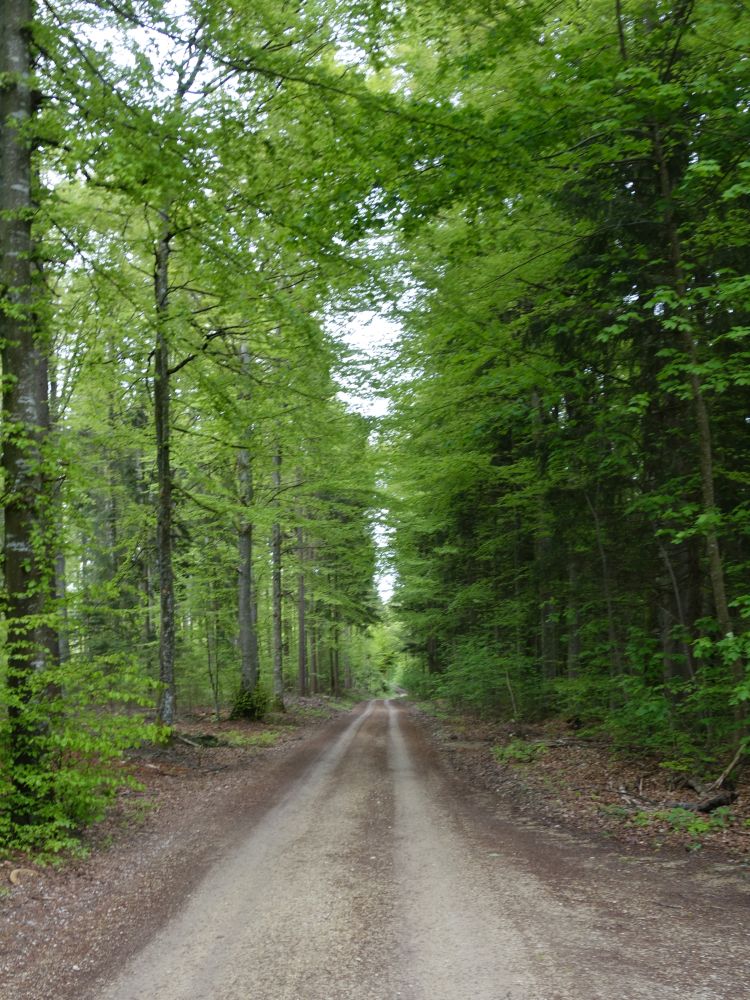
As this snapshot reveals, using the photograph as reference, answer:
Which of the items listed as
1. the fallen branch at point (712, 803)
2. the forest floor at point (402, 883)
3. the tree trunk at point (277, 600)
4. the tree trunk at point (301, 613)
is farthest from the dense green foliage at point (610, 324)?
the tree trunk at point (301, 613)

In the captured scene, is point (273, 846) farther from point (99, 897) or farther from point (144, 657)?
point (144, 657)

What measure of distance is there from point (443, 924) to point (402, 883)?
103cm

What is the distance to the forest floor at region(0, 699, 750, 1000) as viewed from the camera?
3.93 metres

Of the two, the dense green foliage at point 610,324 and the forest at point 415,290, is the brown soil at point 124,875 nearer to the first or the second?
the forest at point 415,290

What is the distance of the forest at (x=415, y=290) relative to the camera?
22.0 feet

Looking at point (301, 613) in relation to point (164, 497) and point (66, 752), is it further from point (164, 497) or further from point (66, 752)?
point (66, 752)

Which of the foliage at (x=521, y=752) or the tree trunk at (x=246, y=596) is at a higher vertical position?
the tree trunk at (x=246, y=596)

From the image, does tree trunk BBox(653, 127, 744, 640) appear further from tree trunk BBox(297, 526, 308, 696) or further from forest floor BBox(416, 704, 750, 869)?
tree trunk BBox(297, 526, 308, 696)

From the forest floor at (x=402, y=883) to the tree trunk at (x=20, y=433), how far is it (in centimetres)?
142

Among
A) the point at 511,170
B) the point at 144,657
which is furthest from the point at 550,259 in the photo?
the point at 144,657

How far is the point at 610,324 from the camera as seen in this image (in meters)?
10.1

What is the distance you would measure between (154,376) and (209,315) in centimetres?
280

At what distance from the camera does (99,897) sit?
5.50 meters

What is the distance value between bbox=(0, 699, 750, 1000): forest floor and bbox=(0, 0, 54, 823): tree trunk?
1421mm
